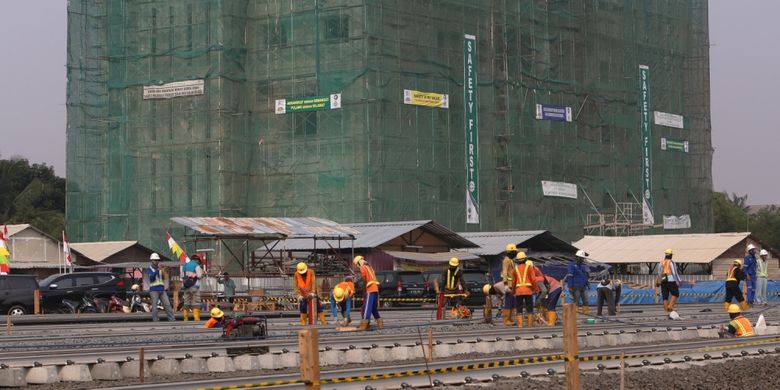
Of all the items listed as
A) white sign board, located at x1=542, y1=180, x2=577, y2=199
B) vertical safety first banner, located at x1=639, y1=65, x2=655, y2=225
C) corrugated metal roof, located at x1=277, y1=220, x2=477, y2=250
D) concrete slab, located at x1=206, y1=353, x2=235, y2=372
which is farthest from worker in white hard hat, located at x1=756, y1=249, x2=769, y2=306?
vertical safety first banner, located at x1=639, y1=65, x2=655, y2=225

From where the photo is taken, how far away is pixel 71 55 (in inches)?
3088

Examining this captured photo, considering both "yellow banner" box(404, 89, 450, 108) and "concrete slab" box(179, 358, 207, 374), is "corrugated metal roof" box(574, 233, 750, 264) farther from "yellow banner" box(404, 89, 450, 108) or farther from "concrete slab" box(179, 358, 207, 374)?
"concrete slab" box(179, 358, 207, 374)

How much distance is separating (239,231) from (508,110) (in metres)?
31.1

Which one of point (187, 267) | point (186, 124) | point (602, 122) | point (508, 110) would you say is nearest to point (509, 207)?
point (508, 110)

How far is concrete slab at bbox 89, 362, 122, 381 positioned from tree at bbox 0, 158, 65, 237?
9048cm

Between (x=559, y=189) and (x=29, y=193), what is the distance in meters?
51.4

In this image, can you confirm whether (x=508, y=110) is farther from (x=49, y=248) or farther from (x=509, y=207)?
(x=49, y=248)

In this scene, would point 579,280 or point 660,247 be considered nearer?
point 579,280

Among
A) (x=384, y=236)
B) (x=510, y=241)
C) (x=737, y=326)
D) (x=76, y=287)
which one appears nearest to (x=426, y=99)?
(x=510, y=241)

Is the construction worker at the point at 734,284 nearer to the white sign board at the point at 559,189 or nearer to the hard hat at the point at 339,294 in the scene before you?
the hard hat at the point at 339,294

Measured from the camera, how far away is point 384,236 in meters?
58.5

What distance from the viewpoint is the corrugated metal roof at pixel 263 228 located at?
48.7 meters

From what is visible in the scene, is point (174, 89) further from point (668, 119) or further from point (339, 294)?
point (339, 294)

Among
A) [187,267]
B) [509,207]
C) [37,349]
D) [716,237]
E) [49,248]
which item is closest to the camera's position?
[37,349]
